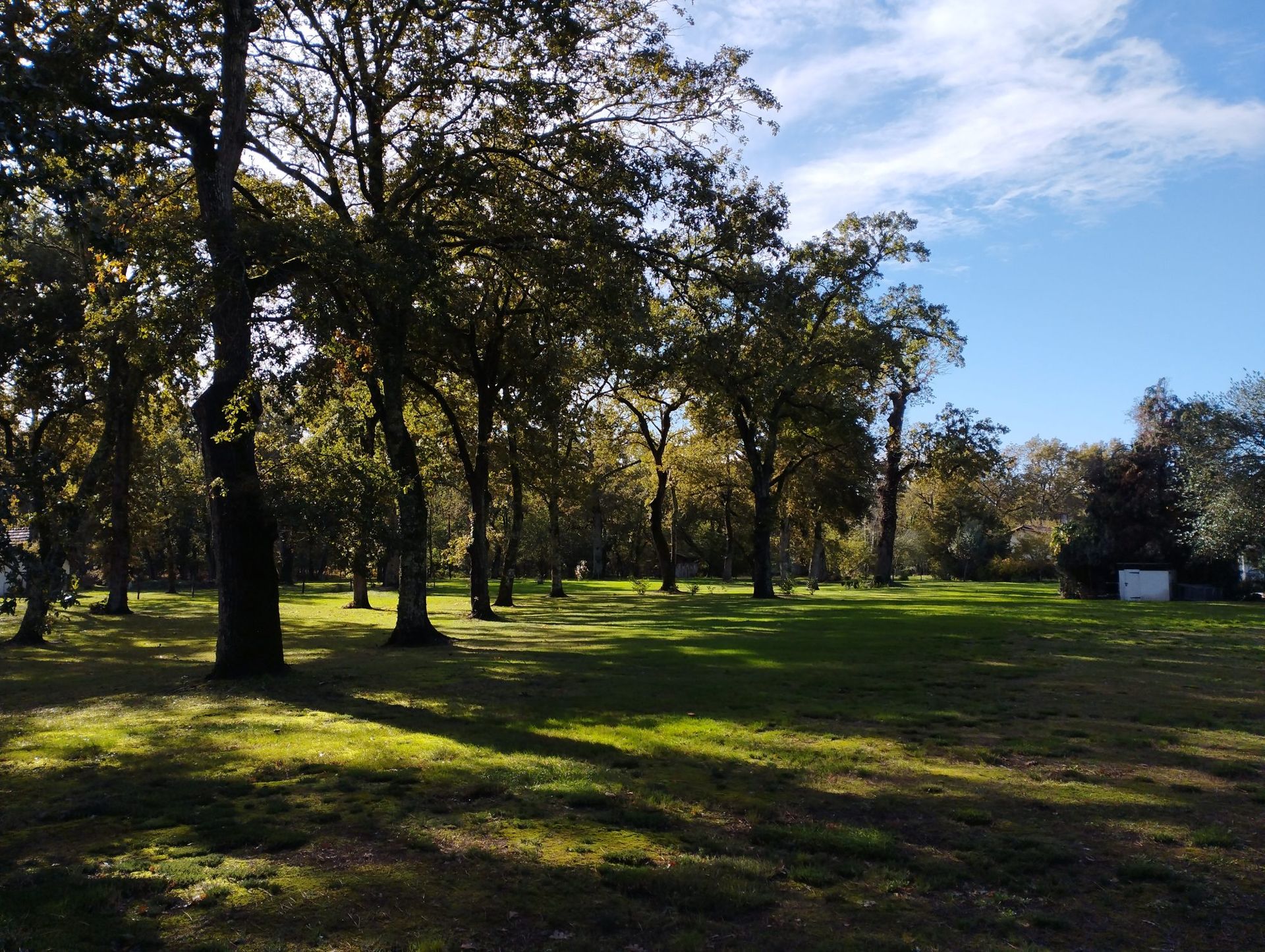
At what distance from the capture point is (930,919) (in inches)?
205

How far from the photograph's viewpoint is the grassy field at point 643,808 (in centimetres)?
512

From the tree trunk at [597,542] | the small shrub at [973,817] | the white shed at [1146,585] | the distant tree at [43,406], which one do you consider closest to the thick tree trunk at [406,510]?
the distant tree at [43,406]

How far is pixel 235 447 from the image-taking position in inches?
610

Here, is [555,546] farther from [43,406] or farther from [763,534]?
[43,406]

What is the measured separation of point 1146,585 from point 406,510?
38587 millimetres

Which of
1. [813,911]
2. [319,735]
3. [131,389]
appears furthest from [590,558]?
[813,911]

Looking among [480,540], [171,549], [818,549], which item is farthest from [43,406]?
[818,549]

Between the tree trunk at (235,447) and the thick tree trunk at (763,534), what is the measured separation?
27.9m

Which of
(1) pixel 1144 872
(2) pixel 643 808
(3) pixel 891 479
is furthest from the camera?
(3) pixel 891 479

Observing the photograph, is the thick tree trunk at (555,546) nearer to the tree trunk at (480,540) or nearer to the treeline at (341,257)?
the tree trunk at (480,540)

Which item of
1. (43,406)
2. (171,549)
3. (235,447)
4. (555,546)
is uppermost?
(43,406)

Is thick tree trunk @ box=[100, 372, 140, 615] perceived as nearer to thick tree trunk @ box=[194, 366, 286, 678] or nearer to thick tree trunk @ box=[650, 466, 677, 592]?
thick tree trunk @ box=[194, 366, 286, 678]

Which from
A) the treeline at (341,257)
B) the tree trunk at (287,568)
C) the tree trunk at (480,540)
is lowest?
the tree trunk at (287,568)

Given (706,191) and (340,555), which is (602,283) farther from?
(340,555)
